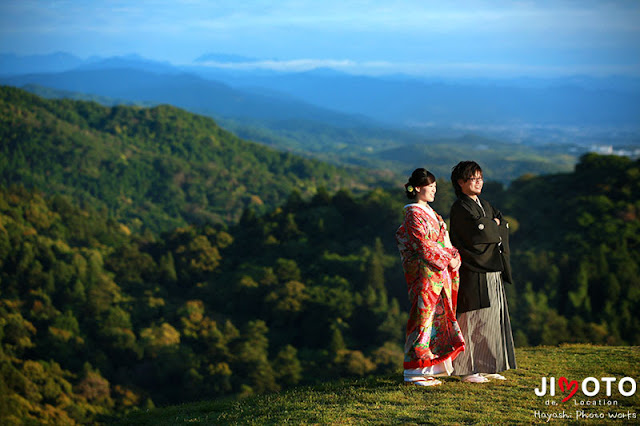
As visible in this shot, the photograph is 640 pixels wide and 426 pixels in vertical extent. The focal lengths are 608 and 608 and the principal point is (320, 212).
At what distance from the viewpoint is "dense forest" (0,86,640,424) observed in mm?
28500

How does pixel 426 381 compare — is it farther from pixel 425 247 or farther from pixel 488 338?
pixel 425 247

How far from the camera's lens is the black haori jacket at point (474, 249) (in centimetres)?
636

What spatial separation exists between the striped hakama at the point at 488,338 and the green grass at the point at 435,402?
22cm

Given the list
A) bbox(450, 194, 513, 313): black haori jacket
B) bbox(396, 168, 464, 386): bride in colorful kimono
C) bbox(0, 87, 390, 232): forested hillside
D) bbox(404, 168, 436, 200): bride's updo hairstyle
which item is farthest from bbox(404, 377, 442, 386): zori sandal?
bbox(0, 87, 390, 232): forested hillside

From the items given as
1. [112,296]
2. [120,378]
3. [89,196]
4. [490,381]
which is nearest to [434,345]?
[490,381]

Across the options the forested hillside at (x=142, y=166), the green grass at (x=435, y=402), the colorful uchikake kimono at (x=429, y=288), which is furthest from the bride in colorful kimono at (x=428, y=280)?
the forested hillside at (x=142, y=166)

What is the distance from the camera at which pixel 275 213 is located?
157 feet

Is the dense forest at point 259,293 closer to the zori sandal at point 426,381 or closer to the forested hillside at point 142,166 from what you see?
the zori sandal at point 426,381

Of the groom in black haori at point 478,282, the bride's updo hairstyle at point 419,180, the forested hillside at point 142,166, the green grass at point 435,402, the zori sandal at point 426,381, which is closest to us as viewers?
the green grass at point 435,402

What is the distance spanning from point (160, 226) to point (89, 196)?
39.3 ft

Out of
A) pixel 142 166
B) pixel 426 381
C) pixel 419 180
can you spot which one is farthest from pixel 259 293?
pixel 142 166

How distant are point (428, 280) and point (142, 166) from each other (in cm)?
9429

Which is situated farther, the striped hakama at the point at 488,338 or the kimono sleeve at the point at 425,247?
the striped hakama at the point at 488,338

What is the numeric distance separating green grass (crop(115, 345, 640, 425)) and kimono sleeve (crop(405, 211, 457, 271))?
1.36m
